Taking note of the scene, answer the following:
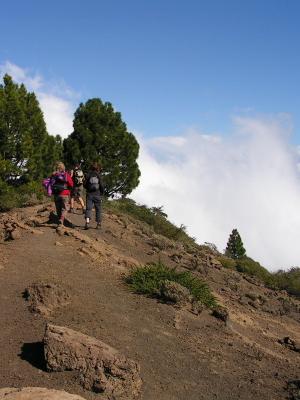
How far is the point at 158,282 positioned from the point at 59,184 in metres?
4.66

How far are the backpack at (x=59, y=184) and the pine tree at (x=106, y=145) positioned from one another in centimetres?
1435

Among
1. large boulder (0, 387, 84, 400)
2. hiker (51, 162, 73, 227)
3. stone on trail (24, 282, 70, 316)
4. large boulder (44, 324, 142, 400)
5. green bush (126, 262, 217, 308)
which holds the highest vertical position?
hiker (51, 162, 73, 227)

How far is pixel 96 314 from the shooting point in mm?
8273

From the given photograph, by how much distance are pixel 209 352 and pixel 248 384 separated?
102cm

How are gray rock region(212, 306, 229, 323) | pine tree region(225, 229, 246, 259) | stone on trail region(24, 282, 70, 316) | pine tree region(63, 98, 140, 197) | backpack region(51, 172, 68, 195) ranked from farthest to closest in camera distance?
1. pine tree region(225, 229, 246, 259)
2. pine tree region(63, 98, 140, 197)
3. backpack region(51, 172, 68, 195)
4. gray rock region(212, 306, 229, 323)
5. stone on trail region(24, 282, 70, 316)

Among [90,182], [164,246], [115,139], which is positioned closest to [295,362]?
[90,182]

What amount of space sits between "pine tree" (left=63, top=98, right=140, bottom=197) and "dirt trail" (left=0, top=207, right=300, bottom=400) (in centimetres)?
1563

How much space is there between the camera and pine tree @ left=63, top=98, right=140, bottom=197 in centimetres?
2805

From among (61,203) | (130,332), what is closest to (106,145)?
(61,203)

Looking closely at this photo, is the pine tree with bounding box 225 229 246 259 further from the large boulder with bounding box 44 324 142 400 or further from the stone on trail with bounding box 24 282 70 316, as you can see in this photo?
the large boulder with bounding box 44 324 142 400

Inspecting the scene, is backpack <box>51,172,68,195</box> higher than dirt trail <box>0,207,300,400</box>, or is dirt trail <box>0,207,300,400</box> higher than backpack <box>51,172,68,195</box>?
backpack <box>51,172,68,195</box>

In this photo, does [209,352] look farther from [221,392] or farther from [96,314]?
[96,314]

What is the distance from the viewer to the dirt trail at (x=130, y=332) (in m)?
6.59

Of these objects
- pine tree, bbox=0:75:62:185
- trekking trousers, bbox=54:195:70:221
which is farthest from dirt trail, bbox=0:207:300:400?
pine tree, bbox=0:75:62:185
